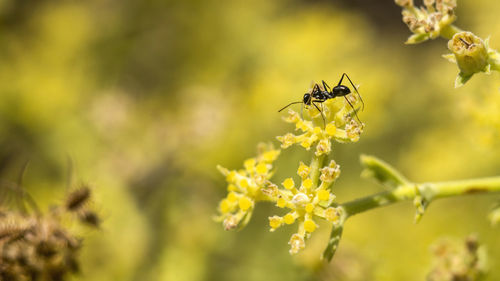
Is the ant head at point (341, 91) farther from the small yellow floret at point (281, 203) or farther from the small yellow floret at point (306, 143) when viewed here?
the small yellow floret at point (281, 203)

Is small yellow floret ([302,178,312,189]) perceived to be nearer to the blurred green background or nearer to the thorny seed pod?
the thorny seed pod

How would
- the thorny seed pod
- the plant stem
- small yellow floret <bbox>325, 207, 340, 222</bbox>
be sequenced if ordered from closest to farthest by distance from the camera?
small yellow floret <bbox>325, 207, 340, 222</bbox>
the plant stem
the thorny seed pod

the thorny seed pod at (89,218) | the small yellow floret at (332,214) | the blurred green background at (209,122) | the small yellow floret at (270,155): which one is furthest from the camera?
the blurred green background at (209,122)

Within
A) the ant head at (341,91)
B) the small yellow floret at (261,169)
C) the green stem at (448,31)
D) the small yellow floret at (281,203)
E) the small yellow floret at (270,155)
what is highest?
the ant head at (341,91)

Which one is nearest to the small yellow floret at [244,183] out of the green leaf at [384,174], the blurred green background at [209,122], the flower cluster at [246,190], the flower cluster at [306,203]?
the flower cluster at [246,190]

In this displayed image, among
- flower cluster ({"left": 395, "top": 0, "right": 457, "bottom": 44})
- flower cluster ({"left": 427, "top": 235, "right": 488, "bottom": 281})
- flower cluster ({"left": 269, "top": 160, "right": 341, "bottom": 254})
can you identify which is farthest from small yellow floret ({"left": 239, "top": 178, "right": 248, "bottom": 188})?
flower cluster ({"left": 427, "top": 235, "right": 488, "bottom": 281})

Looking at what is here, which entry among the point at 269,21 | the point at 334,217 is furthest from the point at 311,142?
the point at 269,21
